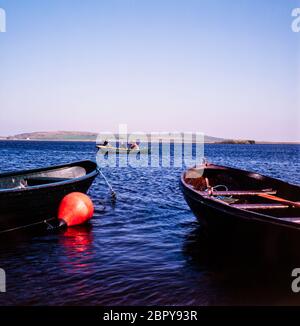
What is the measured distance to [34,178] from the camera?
48.1ft

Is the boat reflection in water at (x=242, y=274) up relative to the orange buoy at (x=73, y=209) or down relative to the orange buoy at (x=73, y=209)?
down

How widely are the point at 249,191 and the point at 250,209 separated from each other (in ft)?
7.45

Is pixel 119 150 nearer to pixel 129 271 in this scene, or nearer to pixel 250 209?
pixel 250 209

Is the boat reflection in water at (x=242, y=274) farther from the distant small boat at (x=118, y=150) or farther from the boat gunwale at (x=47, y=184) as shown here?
the distant small boat at (x=118, y=150)

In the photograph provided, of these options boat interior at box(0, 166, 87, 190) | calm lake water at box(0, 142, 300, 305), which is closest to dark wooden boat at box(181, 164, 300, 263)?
calm lake water at box(0, 142, 300, 305)

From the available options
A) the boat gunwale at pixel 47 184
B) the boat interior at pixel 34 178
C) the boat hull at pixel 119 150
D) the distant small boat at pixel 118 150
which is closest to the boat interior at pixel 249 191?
the boat gunwale at pixel 47 184

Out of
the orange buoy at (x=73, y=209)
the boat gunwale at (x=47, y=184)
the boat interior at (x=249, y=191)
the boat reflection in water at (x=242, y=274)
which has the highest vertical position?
the boat gunwale at (x=47, y=184)

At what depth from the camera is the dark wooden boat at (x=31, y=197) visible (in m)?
10.8

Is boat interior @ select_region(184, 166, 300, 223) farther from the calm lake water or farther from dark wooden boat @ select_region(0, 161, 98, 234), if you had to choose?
dark wooden boat @ select_region(0, 161, 98, 234)

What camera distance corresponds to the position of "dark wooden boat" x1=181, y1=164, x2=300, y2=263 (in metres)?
7.21

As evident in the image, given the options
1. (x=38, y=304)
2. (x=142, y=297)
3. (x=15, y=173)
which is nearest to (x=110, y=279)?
(x=142, y=297)

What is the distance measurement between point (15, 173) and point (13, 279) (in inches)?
282

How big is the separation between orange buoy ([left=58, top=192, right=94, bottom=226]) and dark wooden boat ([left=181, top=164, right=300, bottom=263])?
3.64 metres
